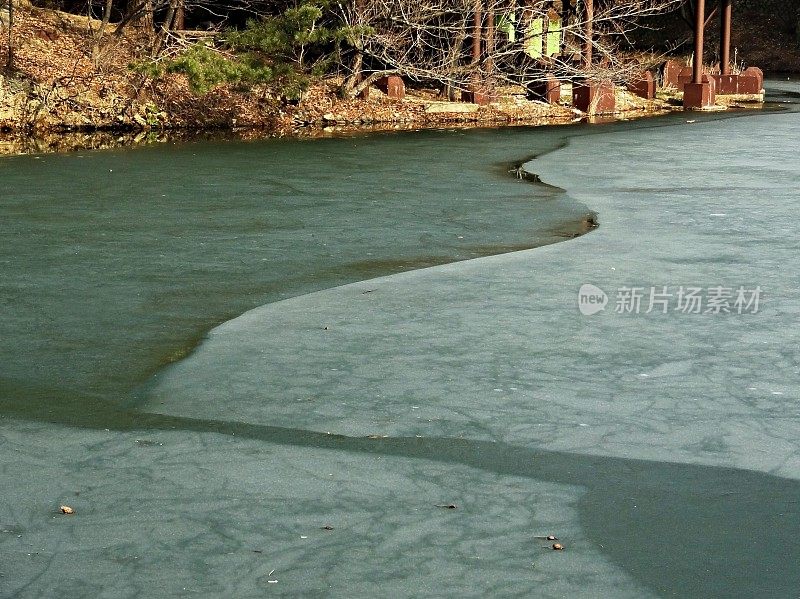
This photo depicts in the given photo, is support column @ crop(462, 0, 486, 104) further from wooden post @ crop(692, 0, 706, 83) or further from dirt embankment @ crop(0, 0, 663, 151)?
wooden post @ crop(692, 0, 706, 83)

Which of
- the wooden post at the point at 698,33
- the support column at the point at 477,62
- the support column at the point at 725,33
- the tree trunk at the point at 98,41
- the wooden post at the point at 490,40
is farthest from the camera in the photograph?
the support column at the point at 725,33

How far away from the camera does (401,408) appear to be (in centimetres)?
502

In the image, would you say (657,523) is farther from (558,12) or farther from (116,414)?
(558,12)

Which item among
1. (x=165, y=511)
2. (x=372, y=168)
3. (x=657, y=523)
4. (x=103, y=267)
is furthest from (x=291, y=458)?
(x=372, y=168)

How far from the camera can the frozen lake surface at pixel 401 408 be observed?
11.8ft

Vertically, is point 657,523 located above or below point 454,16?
below

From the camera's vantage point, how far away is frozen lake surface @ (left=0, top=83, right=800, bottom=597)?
11.8 ft

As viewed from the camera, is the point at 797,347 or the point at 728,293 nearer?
the point at 797,347

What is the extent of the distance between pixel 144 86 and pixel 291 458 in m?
16.7

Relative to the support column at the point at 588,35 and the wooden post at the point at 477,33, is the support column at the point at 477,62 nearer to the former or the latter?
the wooden post at the point at 477,33

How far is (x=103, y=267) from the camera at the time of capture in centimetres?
799

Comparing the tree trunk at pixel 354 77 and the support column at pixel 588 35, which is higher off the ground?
the support column at pixel 588 35

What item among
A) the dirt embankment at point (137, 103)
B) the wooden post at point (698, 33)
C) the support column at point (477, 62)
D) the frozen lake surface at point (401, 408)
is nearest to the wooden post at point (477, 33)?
the support column at point (477, 62)

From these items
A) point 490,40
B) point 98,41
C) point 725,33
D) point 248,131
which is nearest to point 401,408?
point 248,131
